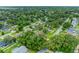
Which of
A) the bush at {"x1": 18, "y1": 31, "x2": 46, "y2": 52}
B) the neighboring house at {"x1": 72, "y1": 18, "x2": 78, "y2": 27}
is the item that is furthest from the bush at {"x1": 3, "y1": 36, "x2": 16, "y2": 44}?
the neighboring house at {"x1": 72, "y1": 18, "x2": 78, "y2": 27}

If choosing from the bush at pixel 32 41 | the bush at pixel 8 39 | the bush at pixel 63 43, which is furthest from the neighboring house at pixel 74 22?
the bush at pixel 8 39

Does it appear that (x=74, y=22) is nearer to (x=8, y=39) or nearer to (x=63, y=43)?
(x=63, y=43)
